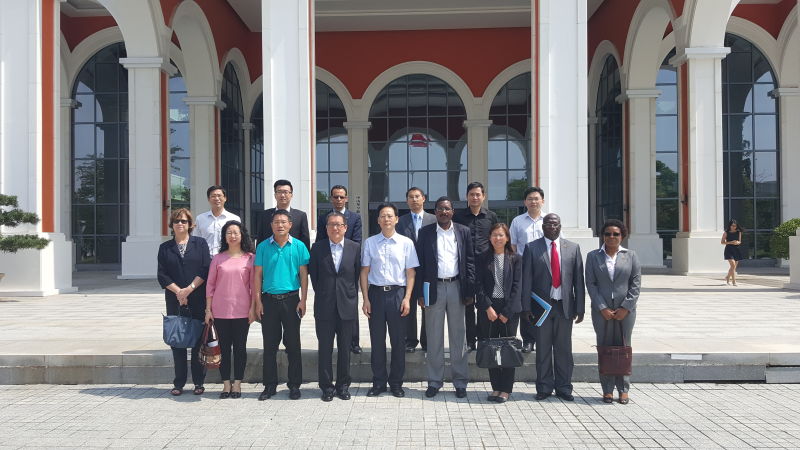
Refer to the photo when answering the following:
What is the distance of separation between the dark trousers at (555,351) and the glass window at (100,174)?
1993 centimetres

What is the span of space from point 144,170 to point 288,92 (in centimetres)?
641

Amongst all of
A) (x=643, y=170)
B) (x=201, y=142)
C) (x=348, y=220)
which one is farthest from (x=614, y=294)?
(x=201, y=142)

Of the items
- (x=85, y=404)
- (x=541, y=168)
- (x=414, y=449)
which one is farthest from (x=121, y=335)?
(x=541, y=168)

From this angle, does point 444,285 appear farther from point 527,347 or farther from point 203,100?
point 203,100

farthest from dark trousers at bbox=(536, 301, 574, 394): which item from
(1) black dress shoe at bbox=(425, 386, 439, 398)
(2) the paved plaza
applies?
(1) black dress shoe at bbox=(425, 386, 439, 398)

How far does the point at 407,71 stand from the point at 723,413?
19.8 meters

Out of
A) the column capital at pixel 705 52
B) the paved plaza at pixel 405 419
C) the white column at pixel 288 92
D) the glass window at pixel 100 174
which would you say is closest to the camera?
the paved plaza at pixel 405 419

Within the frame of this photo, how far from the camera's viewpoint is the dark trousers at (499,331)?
603 centimetres

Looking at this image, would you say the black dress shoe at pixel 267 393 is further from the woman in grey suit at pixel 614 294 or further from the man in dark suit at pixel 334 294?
the woman in grey suit at pixel 614 294

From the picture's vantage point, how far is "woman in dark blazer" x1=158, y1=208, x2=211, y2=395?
6.24 m

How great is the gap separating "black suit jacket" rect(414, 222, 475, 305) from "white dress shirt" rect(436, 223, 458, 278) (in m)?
0.03

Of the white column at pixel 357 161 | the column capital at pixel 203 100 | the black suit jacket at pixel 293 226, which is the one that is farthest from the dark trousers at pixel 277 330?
the white column at pixel 357 161

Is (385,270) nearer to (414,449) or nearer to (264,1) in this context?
(414,449)

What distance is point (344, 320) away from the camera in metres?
6.16
